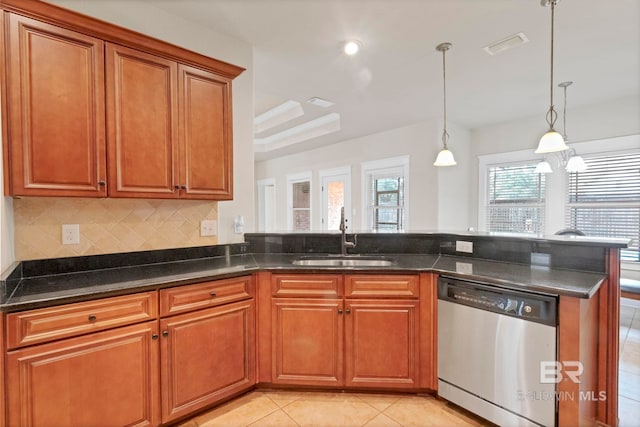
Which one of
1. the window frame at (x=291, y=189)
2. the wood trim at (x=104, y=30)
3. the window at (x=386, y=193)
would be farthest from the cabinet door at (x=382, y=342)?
the window frame at (x=291, y=189)

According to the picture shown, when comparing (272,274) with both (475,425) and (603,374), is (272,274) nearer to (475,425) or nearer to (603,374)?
(475,425)

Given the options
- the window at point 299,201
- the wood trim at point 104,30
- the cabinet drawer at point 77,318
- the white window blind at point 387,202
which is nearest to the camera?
the cabinet drawer at point 77,318

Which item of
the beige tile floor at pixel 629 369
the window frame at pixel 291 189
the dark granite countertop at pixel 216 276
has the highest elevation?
the window frame at pixel 291 189

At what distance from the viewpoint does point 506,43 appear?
2.51 meters

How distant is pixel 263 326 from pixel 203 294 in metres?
0.50

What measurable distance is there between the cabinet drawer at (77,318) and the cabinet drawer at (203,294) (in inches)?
2.7

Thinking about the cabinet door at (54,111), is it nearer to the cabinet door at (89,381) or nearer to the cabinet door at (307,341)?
the cabinet door at (89,381)

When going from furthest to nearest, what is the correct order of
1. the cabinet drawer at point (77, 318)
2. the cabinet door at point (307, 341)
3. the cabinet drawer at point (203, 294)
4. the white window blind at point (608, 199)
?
the white window blind at point (608, 199) → the cabinet door at point (307, 341) → the cabinet drawer at point (203, 294) → the cabinet drawer at point (77, 318)

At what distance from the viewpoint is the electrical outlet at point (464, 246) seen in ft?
7.97

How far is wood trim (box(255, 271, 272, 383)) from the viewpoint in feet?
7.02

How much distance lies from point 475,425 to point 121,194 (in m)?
2.51

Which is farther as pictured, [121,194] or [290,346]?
[290,346]

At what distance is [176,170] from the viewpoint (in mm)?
2064

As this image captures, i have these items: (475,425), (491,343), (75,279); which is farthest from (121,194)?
(475,425)
